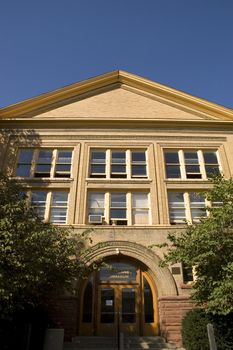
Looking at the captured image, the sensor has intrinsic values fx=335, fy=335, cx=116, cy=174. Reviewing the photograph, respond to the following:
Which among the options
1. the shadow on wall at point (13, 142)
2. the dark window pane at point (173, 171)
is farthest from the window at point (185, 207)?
the shadow on wall at point (13, 142)

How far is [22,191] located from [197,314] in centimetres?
1157

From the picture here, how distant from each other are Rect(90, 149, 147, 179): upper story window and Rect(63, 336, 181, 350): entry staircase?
8.99 m

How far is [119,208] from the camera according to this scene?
63.5 ft

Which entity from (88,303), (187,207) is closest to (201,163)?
(187,207)

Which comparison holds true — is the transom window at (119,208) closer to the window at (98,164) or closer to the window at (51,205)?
the window at (98,164)

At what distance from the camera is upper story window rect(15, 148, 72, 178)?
20609 millimetres

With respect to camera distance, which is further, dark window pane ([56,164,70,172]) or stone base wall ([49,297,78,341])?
dark window pane ([56,164,70,172])

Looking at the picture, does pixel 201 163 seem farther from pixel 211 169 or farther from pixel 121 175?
pixel 121 175

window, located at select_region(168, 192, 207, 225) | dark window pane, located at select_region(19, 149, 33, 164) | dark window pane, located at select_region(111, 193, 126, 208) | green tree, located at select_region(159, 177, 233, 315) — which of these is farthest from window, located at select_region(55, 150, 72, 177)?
green tree, located at select_region(159, 177, 233, 315)

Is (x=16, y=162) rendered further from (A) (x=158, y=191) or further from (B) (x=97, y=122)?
(A) (x=158, y=191)

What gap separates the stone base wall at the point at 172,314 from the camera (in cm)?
1516

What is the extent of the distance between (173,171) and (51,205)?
7.74 meters

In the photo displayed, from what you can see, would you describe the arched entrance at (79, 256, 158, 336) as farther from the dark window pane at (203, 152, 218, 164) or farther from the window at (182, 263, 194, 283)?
the dark window pane at (203, 152, 218, 164)

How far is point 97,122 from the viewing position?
72.8 feet
